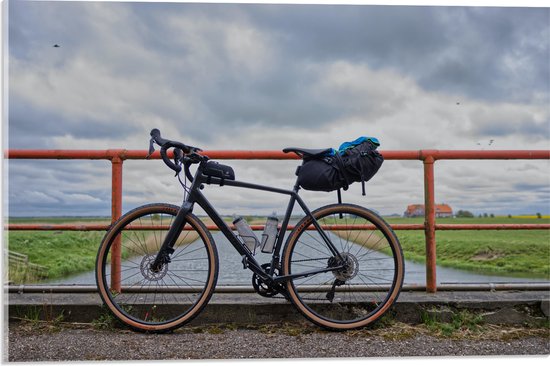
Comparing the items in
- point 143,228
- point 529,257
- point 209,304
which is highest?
point 143,228

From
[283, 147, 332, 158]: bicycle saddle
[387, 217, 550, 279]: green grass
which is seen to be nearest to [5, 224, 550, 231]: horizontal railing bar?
[283, 147, 332, 158]: bicycle saddle

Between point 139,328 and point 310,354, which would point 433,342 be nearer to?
point 310,354

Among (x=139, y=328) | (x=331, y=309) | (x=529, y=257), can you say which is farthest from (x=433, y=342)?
(x=529, y=257)

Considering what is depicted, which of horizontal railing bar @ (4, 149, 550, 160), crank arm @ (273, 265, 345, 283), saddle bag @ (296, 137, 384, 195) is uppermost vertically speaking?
horizontal railing bar @ (4, 149, 550, 160)

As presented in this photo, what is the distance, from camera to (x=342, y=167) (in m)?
2.53

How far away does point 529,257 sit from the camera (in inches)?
486

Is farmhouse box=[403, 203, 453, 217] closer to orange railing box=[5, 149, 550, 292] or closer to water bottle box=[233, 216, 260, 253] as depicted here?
orange railing box=[5, 149, 550, 292]

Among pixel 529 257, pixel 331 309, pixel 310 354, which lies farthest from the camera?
pixel 529 257

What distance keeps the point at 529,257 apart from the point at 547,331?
11.0 metres

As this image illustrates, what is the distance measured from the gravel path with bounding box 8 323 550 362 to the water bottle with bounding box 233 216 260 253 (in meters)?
0.50

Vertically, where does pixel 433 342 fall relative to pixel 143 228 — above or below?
below

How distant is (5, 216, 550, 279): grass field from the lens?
4406 mm

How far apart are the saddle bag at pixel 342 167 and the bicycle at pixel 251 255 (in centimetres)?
7

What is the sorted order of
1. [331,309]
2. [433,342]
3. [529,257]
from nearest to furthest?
[433,342] < [331,309] < [529,257]
